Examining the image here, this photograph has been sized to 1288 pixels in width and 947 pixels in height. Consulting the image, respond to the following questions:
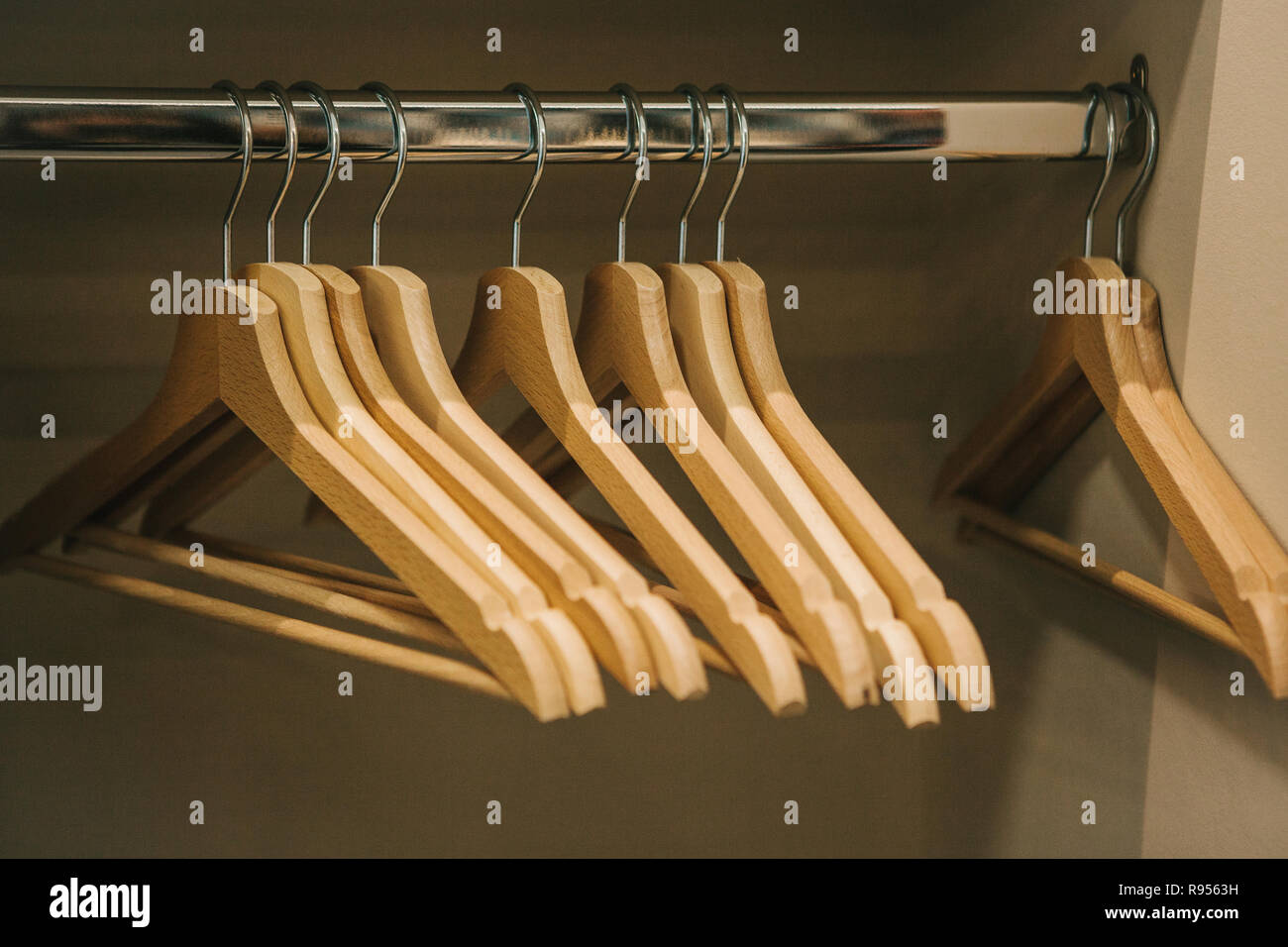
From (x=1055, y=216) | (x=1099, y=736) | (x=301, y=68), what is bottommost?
(x=1099, y=736)

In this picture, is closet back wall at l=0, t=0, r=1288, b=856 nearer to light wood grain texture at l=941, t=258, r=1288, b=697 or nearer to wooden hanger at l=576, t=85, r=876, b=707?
light wood grain texture at l=941, t=258, r=1288, b=697

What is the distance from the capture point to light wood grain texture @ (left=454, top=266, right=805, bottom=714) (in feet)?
2.37

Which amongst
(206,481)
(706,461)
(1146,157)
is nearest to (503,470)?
(706,461)

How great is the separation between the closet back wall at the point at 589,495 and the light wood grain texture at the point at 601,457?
1.37ft

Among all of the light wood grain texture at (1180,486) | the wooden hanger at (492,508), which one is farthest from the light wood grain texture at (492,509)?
A: the light wood grain texture at (1180,486)

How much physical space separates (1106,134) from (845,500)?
419mm

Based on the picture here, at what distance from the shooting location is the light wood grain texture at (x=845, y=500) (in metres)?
0.75

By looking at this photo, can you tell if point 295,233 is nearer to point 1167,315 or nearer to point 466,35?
point 466,35

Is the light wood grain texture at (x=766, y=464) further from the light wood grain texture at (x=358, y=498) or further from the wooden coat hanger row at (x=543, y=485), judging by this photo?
the light wood grain texture at (x=358, y=498)

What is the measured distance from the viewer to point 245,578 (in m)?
0.88

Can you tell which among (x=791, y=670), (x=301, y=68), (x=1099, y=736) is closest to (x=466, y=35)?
(x=301, y=68)

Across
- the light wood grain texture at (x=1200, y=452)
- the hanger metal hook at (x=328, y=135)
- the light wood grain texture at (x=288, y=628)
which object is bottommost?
the light wood grain texture at (x=288, y=628)
